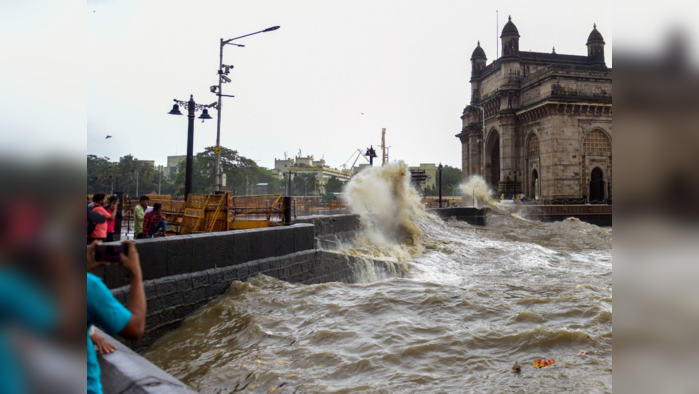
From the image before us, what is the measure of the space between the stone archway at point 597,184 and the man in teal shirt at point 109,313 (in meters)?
49.3

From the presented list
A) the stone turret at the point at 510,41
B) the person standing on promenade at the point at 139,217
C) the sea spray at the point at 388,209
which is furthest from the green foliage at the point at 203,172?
the person standing on promenade at the point at 139,217

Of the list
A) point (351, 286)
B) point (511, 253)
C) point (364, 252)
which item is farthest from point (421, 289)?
point (511, 253)

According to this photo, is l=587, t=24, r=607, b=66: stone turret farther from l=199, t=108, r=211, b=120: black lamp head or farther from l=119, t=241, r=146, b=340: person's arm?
l=119, t=241, r=146, b=340: person's arm

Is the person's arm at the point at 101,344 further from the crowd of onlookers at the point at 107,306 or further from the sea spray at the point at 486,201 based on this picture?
the sea spray at the point at 486,201

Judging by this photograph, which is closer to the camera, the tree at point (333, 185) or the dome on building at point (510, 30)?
the dome on building at point (510, 30)

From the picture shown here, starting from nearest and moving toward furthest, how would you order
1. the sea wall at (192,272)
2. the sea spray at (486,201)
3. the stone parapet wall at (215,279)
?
the sea wall at (192,272)
the stone parapet wall at (215,279)
the sea spray at (486,201)

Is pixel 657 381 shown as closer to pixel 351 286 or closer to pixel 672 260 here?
pixel 672 260

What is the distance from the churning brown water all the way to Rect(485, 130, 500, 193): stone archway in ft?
154

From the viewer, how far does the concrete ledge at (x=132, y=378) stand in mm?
2441

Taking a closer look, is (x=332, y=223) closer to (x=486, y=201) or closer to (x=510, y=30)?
(x=486, y=201)

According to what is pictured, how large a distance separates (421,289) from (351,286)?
4.72 feet

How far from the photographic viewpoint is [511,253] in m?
18.2

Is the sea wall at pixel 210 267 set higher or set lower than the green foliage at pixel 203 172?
lower

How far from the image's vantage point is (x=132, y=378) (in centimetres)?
254
